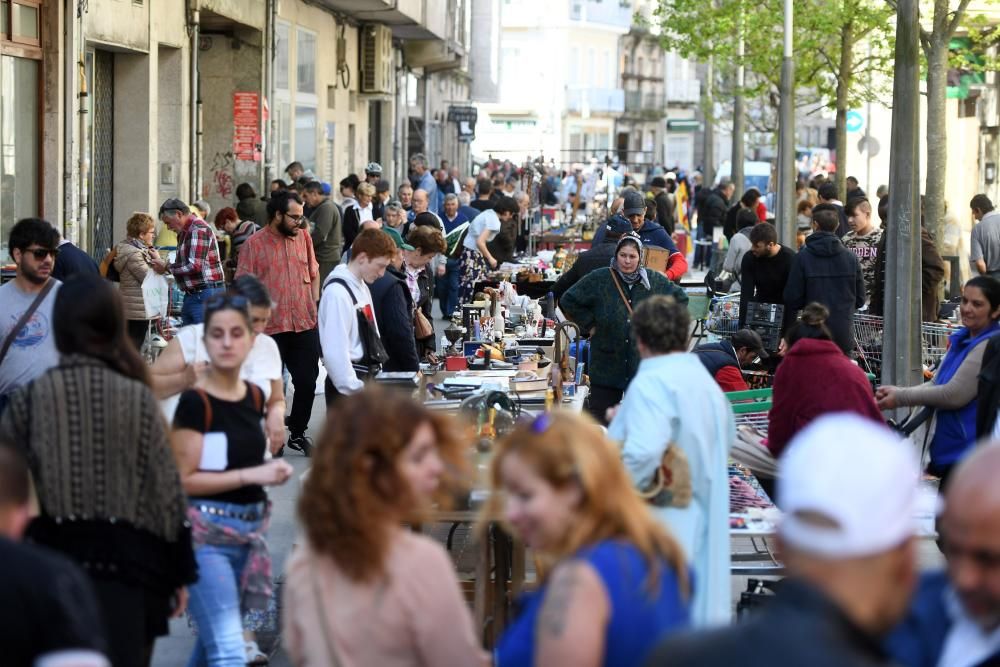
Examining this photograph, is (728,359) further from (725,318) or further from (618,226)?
(725,318)

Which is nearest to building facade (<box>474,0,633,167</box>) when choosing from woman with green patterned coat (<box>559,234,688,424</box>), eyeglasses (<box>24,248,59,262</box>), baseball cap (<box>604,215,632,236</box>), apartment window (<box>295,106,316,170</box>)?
apartment window (<box>295,106,316,170</box>)

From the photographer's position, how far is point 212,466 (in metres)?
6.01

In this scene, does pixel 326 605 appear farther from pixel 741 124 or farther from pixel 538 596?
pixel 741 124

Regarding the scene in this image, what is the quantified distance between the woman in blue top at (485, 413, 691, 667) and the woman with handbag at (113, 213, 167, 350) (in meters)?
10.5

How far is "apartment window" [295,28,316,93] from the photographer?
88.9 feet

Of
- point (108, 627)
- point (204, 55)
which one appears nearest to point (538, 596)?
point (108, 627)

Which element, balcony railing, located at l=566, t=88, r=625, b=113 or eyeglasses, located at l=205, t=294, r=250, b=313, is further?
balcony railing, located at l=566, t=88, r=625, b=113

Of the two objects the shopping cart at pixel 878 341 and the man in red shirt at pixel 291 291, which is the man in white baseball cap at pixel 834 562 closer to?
the man in red shirt at pixel 291 291

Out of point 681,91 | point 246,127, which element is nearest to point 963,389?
point 246,127

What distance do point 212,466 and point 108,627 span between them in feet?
3.15

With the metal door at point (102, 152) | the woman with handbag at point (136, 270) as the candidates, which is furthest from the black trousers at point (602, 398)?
the metal door at point (102, 152)

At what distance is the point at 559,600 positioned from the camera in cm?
358

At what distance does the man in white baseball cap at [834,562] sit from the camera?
8.64 feet

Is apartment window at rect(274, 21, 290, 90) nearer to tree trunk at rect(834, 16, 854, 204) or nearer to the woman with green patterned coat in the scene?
tree trunk at rect(834, 16, 854, 204)
